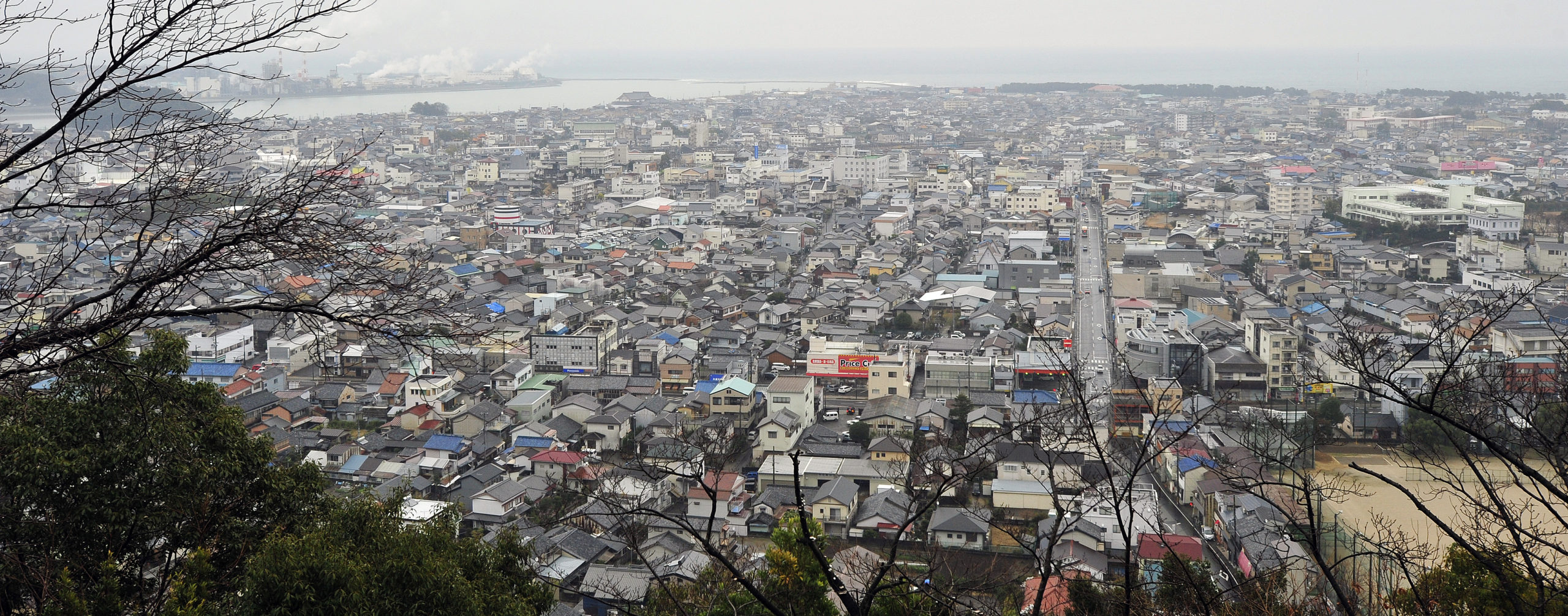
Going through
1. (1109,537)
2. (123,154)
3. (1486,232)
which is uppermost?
(123,154)

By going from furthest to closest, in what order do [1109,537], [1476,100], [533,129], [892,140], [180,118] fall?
[1476,100], [533,129], [892,140], [1109,537], [180,118]

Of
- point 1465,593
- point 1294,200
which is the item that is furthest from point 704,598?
point 1294,200

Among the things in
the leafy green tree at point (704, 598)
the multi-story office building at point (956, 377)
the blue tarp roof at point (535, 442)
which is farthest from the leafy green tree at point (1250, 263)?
the leafy green tree at point (704, 598)

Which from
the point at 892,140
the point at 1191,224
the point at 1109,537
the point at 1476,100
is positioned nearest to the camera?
the point at 1109,537

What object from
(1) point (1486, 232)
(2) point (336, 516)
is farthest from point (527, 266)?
(1) point (1486, 232)

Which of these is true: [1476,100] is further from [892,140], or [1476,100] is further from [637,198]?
[637,198]

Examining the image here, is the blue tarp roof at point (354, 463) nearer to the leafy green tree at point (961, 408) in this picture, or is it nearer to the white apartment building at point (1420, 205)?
the leafy green tree at point (961, 408)

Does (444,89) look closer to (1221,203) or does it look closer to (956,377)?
(1221,203)
